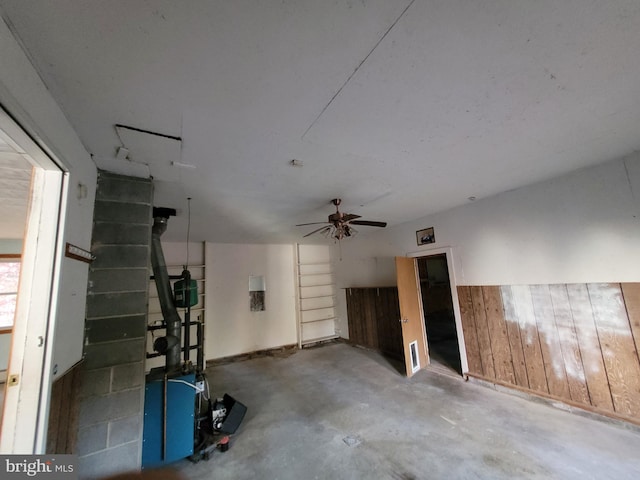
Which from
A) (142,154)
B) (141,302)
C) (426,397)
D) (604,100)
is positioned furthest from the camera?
(426,397)

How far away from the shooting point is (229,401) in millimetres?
3127

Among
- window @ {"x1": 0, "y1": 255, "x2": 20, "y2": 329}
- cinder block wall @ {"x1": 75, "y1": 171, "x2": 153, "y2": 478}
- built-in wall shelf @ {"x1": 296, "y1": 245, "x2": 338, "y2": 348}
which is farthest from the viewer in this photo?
built-in wall shelf @ {"x1": 296, "y1": 245, "x2": 338, "y2": 348}

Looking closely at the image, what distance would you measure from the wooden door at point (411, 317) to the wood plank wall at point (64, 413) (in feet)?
13.0

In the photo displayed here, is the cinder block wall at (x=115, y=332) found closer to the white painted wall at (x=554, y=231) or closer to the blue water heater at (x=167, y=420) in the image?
the blue water heater at (x=167, y=420)

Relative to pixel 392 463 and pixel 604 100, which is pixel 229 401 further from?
pixel 604 100

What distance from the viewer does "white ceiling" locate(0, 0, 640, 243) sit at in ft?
3.58

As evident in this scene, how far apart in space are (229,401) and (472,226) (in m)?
4.28

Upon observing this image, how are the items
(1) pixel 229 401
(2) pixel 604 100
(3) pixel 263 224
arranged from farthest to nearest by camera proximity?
(3) pixel 263 224, (1) pixel 229 401, (2) pixel 604 100

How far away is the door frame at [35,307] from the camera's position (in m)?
1.32

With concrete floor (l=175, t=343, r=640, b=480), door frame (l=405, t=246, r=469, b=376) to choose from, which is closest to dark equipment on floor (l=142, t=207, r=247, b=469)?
concrete floor (l=175, t=343, r=640, b=480)

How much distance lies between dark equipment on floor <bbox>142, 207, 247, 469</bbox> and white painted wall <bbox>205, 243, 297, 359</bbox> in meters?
2.80

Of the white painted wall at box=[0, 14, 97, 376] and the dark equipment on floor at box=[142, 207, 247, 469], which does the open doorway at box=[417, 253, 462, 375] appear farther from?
the white painted wall at box=[0, 14, 97, 376]

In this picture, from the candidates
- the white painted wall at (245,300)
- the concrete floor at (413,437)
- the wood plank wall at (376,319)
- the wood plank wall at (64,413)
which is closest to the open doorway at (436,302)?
the wood plank wall at (376,319)

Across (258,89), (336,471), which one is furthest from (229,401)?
(258,89)
